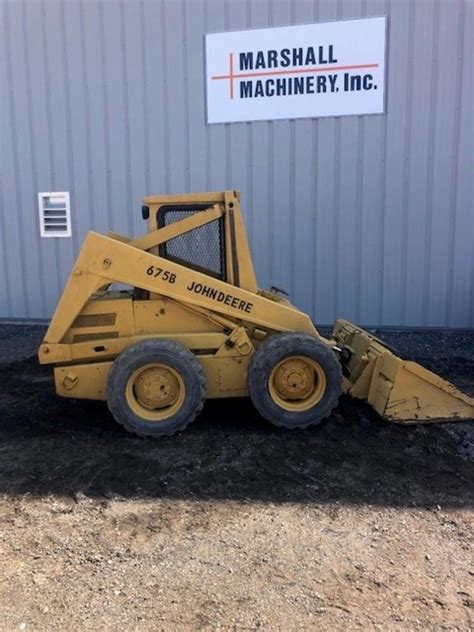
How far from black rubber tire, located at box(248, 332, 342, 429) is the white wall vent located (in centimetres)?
560

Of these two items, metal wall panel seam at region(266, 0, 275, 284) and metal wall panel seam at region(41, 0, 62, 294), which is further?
metal wall panel seam at region(41, 0, 62, 294)

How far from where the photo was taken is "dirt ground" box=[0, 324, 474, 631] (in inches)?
108

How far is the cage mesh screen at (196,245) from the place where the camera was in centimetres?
489

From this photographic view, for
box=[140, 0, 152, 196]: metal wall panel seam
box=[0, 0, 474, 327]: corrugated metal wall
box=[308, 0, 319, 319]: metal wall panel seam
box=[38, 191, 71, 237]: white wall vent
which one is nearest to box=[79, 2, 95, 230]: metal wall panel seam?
box=[0, 0, 474, 327]: corrugated metal wall

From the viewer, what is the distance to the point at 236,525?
11.3 ft

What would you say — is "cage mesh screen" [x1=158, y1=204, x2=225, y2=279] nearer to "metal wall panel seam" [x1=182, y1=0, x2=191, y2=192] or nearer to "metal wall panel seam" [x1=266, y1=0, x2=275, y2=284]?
"metal wall panel seam" [x1=266, y1=0, x2=275, y2=284]

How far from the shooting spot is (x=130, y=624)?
2637 millimetres

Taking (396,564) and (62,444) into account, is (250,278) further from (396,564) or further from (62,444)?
(396,564)

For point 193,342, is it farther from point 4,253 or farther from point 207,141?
point 4,253

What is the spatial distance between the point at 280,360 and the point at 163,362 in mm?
927

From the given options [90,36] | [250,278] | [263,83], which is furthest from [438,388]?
[90,36]

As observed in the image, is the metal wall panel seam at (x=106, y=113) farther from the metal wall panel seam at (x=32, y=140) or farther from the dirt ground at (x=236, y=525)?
the dirt ground at (x=236, y=525)

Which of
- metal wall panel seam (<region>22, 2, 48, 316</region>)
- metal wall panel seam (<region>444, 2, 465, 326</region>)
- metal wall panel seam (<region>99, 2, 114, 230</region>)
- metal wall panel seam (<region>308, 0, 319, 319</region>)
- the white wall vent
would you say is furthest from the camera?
the white wall vent

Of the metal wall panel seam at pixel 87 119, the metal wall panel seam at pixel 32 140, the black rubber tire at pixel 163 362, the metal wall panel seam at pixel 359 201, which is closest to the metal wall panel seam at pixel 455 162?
the metal wall panel seam at pixel 359 201
